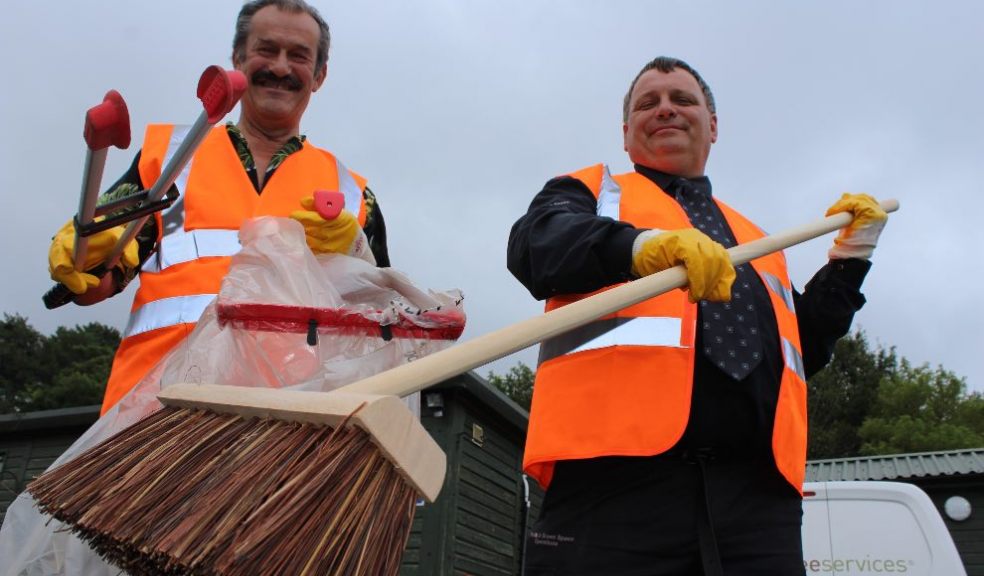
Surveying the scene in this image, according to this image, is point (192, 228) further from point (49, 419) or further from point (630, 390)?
point (49, 419)

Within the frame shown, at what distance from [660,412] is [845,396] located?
34563 millimetres

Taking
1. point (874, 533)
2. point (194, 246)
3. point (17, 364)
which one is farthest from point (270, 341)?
point (17, 364)

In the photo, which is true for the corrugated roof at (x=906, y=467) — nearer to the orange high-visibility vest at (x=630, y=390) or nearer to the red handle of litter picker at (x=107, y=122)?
the orange high-visibility vest at (x=630, y=390)

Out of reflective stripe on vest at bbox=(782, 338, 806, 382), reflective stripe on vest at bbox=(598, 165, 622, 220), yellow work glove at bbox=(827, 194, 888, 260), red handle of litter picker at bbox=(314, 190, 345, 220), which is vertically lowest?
reflective stripe on vest at bbox=(782, 338, 806, 382)

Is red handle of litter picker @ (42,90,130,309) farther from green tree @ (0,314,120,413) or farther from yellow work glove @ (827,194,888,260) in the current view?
green tree @ (0,314,120,413)

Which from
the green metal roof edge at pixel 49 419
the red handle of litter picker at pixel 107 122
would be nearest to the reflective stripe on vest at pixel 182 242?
the red handle of litter picker at pixel 107 122

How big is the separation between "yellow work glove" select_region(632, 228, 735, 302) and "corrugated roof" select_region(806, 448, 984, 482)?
34.6 feet

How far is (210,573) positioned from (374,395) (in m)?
0.39

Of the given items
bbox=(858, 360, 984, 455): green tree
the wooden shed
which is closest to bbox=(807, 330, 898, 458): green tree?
bbox=(858, 360, 984, 455): green tree

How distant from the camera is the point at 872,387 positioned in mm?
34188

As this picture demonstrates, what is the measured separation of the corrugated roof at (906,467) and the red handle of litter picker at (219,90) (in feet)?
37.2

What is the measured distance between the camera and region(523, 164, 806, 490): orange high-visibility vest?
1.99m

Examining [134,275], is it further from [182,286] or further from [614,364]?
[614,364]

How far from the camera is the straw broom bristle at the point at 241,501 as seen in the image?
4.27 ft
